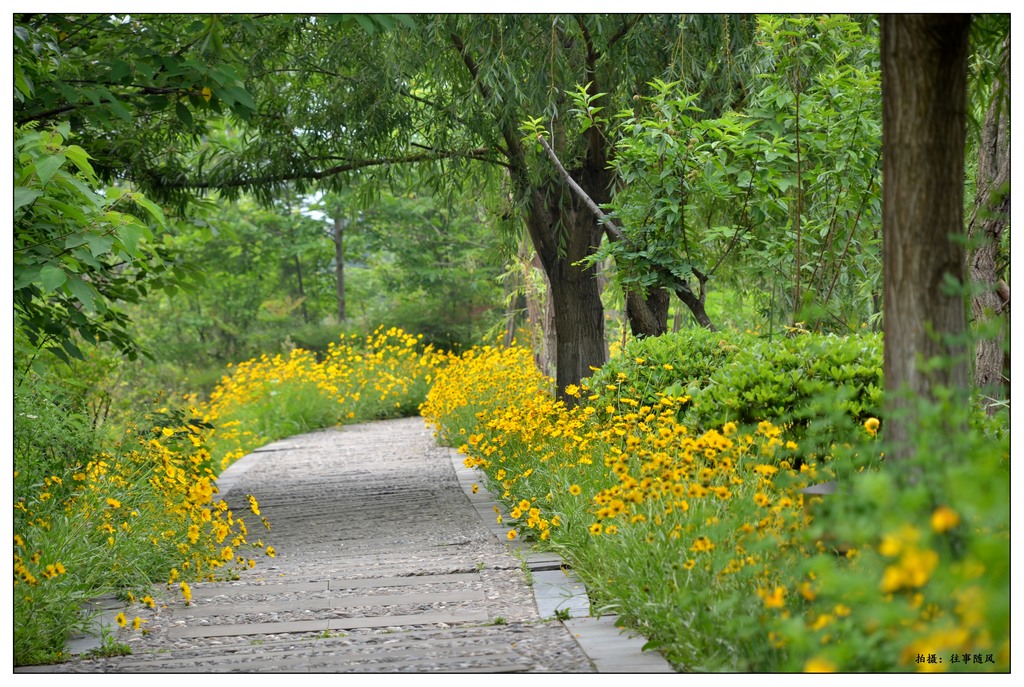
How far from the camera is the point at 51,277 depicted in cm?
381

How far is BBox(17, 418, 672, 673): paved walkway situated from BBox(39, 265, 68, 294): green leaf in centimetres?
131

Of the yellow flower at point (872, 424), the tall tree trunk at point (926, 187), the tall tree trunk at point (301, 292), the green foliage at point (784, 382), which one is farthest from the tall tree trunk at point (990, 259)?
the tall tree trunk at point (301, 292)

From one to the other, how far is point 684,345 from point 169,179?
15.5ft

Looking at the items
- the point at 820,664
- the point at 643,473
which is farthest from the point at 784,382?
the point at 820,664

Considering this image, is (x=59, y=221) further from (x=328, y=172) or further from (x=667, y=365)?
(x=328, y=172)

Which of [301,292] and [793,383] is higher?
[301,292]

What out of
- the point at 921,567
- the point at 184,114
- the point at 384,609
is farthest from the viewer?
the point at 184,114

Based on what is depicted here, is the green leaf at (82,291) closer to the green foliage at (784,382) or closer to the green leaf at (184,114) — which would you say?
the green leaf at (184,114)

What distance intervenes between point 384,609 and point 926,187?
2.77m

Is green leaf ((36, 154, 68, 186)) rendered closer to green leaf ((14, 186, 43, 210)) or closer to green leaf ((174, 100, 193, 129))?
green leaf ((14, 186, 43, 210))

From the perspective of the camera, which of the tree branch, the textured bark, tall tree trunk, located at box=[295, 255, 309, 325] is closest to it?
the textured bark

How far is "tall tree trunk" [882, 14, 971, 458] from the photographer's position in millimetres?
2836

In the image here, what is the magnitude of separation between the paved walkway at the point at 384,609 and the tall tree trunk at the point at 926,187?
1.27 metres

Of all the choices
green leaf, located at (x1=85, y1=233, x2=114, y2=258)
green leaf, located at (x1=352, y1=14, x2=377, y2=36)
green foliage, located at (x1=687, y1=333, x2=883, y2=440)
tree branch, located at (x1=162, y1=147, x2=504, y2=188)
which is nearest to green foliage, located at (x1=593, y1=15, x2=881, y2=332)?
green foliage, located at (x1=687, y1=333, x2=883, y2=440)
